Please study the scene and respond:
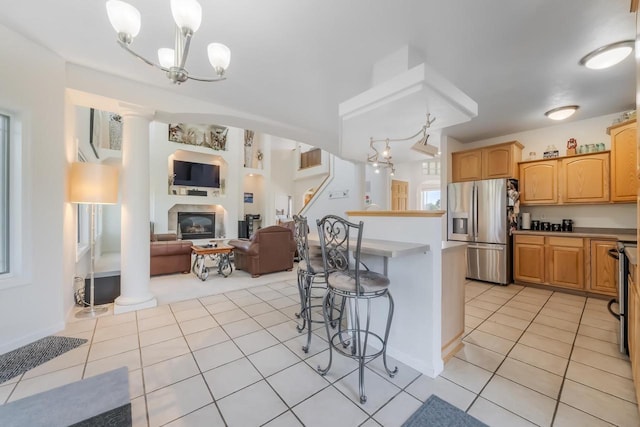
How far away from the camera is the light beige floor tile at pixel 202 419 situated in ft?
4.66

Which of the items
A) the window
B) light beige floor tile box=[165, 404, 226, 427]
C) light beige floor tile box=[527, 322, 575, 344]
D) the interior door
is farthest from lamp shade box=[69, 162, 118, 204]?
the interior door

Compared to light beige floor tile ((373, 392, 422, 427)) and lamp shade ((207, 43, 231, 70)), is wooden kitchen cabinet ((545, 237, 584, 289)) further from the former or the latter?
lamp shade ((207, 43, 231, 70))

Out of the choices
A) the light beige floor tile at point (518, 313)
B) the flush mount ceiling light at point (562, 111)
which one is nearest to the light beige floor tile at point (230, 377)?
the light beige floor tile at point (518, 313)

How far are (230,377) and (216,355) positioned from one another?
35cm

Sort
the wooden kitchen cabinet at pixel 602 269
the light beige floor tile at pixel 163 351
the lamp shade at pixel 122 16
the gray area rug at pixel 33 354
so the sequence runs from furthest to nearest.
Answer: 1. the wooden kitchen cabinet at pixel 602 269
2. the light beige floor tile at pixel 163 351
3. the gray area rug at pixel 33 354
4. the lamp shade at pixel 122 16

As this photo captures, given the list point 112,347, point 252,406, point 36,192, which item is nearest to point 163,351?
point 112,347

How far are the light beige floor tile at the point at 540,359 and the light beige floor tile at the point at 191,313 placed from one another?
3098 mm

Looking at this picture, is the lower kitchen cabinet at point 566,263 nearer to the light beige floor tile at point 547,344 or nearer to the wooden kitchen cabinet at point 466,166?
the wooden kitchen cabinet at point 466,166

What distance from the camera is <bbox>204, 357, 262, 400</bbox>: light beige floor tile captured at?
1.70 meters

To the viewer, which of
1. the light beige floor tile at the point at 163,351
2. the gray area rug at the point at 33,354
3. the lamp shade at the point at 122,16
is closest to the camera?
the lamp shade at the point at 122,16

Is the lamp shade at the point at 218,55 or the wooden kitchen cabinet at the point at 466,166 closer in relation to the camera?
the lamp shade at the point at 218,55

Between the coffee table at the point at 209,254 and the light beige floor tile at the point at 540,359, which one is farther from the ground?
the coffee table at the point at 209,254

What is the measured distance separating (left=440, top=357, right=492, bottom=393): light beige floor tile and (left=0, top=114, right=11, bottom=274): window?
3.78 m

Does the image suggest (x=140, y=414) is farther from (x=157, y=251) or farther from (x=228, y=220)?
(x=228, y=220)
